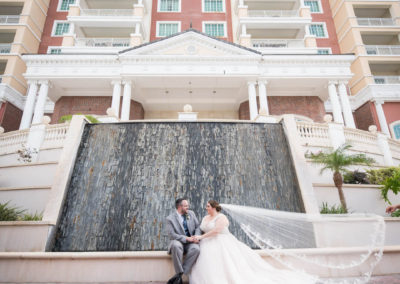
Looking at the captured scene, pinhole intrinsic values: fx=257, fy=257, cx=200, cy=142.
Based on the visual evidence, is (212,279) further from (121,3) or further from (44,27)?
(44,27)

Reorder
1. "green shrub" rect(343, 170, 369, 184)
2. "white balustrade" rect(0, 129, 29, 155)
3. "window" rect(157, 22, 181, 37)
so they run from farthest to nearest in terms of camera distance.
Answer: "window" rect(157, 22, 181, 37) → "white balustrade" rect(0, 129, 29, 155) → "green shrub" rect(343, 170, 369, 184)

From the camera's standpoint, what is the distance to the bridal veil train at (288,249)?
13.8ft

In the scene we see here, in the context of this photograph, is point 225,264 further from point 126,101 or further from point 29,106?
point 29,106

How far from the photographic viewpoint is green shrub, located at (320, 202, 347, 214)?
8214 millimetres

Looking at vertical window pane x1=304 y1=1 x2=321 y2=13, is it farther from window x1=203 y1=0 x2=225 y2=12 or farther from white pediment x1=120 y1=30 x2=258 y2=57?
white pediment x1=120 y1=30 x2=258 y2=57

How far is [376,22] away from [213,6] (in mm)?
16392

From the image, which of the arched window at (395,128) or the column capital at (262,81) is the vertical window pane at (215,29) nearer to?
the column capital at (262,81)

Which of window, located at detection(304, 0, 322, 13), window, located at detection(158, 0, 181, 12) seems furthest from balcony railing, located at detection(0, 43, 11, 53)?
window, located at detection(304, 0, 322, 13)

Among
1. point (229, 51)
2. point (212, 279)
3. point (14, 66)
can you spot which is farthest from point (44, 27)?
point (212, 279)

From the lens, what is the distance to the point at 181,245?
4566mm

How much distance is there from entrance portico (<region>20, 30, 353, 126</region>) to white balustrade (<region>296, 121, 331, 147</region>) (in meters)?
5.61

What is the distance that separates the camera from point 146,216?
22.6 ft

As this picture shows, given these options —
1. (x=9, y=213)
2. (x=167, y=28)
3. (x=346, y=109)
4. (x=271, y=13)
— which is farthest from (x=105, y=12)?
(x=346, y=109)

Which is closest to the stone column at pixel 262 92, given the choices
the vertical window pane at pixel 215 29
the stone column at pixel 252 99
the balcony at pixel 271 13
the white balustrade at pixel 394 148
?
the stone column at pixel 252 99
